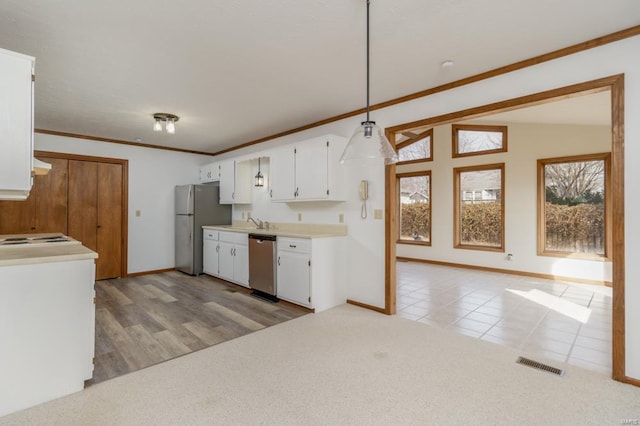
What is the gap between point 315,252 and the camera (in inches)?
151

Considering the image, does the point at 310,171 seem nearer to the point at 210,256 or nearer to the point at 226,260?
the point at 226,260

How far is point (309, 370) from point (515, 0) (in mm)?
2827

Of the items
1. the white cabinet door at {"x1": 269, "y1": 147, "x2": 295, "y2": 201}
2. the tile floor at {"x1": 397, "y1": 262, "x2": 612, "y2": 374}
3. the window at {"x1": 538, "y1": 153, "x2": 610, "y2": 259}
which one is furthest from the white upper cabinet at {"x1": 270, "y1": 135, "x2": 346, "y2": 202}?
the window at {"x1": 538, "y1": 153, "x2": 610, "y2": 259}

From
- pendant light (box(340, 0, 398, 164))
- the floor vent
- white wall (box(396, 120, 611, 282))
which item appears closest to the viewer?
pendant light (box(340, 0, 398, 164))

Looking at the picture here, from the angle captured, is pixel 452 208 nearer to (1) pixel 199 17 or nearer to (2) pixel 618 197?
(2) pixel 618 197

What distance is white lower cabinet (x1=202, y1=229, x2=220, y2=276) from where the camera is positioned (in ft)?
17.8

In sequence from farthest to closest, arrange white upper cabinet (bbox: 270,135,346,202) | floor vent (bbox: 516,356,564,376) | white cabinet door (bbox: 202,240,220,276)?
white cabinet door (bbox: 202,240,220,276)
white upper cabinet (bbox: 270,135,346,202)
floor vent (bbox: 516,356,564,376)

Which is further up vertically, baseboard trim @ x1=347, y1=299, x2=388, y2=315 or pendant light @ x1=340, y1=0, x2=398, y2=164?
pendant light @ x1=340, y1=0, x2=398, y2=164

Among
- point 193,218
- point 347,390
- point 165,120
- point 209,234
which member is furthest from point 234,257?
point 347,390

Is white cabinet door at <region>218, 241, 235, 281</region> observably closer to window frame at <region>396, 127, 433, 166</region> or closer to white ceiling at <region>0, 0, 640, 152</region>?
white ceiling at <region>0, 0, 640, 152</region>

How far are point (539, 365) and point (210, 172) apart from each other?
224 inches

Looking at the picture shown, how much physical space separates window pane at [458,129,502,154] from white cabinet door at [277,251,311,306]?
449 centimetres

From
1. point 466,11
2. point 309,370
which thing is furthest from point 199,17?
point 309,370

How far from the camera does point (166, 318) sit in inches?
141
